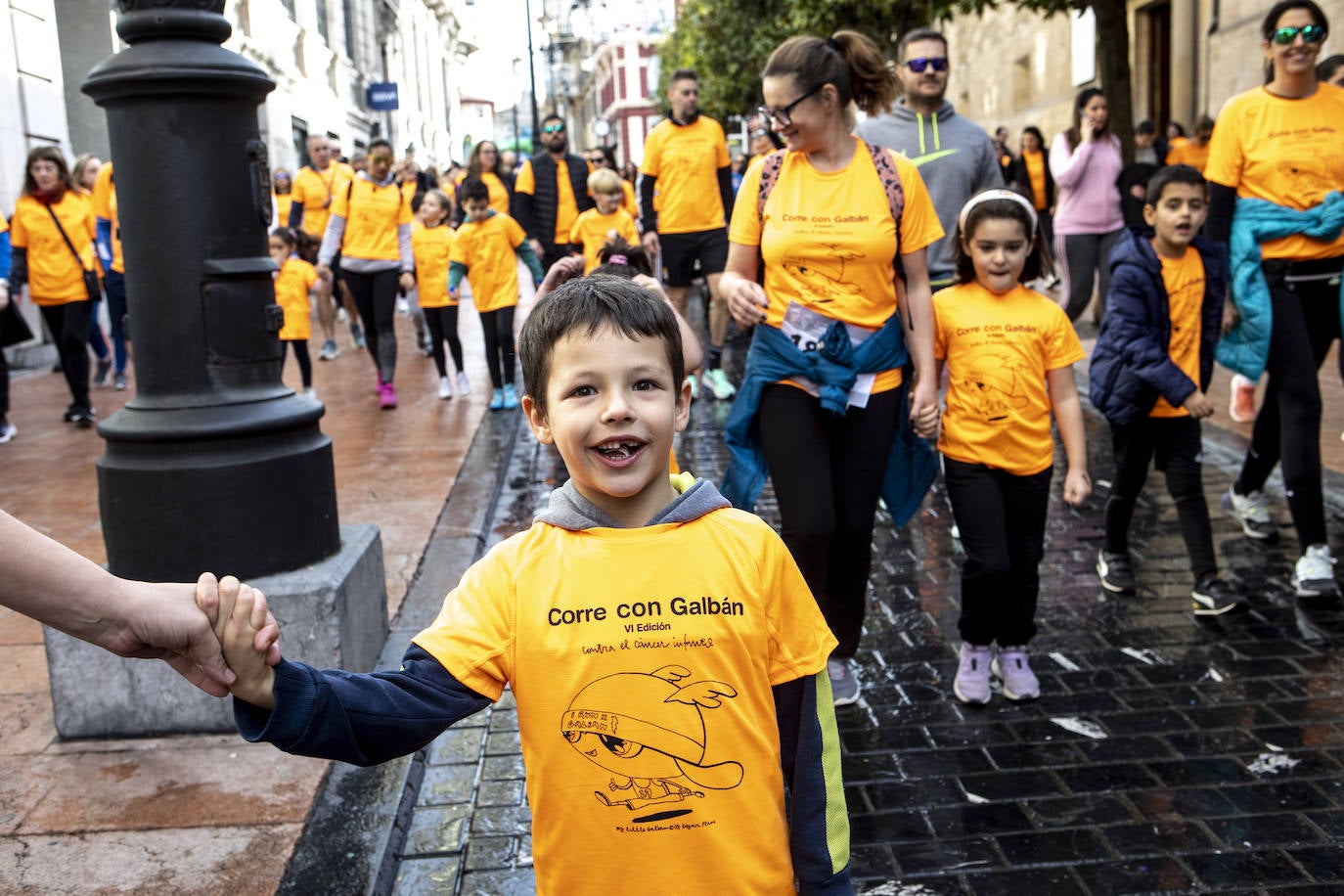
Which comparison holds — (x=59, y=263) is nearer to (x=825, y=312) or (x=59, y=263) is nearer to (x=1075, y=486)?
(x=825, y=312)

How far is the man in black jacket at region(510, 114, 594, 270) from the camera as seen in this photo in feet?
→ 39.4

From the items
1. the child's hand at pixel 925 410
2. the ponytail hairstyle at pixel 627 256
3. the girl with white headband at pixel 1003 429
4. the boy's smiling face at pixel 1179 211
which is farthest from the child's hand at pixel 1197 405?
the ponytail hairstyle at pixel 627 256

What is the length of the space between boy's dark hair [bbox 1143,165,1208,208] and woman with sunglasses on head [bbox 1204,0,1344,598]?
0.17 m

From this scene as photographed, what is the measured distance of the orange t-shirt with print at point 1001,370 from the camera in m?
4.25

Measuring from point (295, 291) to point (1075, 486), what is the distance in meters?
7.96

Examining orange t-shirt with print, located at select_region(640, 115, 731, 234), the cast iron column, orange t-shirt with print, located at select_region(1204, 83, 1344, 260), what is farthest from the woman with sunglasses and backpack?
orange t-shirt with print, located at select_region(1204, 83, 1344, 260)

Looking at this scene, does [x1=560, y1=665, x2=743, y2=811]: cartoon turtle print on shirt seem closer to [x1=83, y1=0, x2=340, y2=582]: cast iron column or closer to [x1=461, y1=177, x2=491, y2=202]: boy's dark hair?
[x1=83, y1=0, x2=340, y2=582]: cast iron column

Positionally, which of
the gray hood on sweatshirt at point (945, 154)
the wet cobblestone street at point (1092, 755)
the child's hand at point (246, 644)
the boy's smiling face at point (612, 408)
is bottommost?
the wet cobblestone street at point (1092, 755)

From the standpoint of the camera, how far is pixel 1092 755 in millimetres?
3830

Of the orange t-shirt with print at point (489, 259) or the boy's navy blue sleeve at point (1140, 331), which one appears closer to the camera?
the boy's navy blue sleeve at point (1140, 331)

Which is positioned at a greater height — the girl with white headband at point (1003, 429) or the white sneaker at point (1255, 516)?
the girl with white headband at point (1003, 429)

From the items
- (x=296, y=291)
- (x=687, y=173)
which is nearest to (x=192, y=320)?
(x=687, y=173)

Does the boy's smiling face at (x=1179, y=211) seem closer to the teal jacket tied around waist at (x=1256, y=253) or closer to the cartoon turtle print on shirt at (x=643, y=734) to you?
the teal jacket tied around waist at (x=1256, y=253)

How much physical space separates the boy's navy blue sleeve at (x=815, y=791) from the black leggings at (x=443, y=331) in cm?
894
